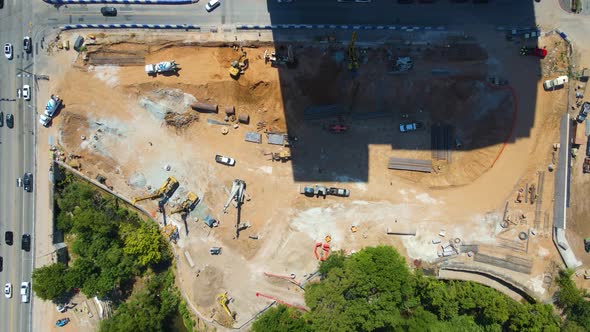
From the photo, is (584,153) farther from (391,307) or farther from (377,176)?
(391,307)

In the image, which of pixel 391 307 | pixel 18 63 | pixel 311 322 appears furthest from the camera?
pixel 18 63

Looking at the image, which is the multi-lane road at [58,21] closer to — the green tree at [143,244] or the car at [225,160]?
the green tree at [143,244]

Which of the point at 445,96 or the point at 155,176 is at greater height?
the point at 445,96

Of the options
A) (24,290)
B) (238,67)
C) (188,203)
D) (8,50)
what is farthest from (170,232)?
(8,50)

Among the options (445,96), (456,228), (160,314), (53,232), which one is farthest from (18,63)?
(456,228)

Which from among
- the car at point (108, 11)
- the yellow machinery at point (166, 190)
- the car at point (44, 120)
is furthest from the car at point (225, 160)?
the car at point (108, 11)

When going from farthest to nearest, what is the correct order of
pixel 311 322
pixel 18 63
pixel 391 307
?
pixel 18 63 → pixel 311 322 → pixel 391 307

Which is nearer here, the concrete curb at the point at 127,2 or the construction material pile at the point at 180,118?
the concrete curb at the point at 127,2
